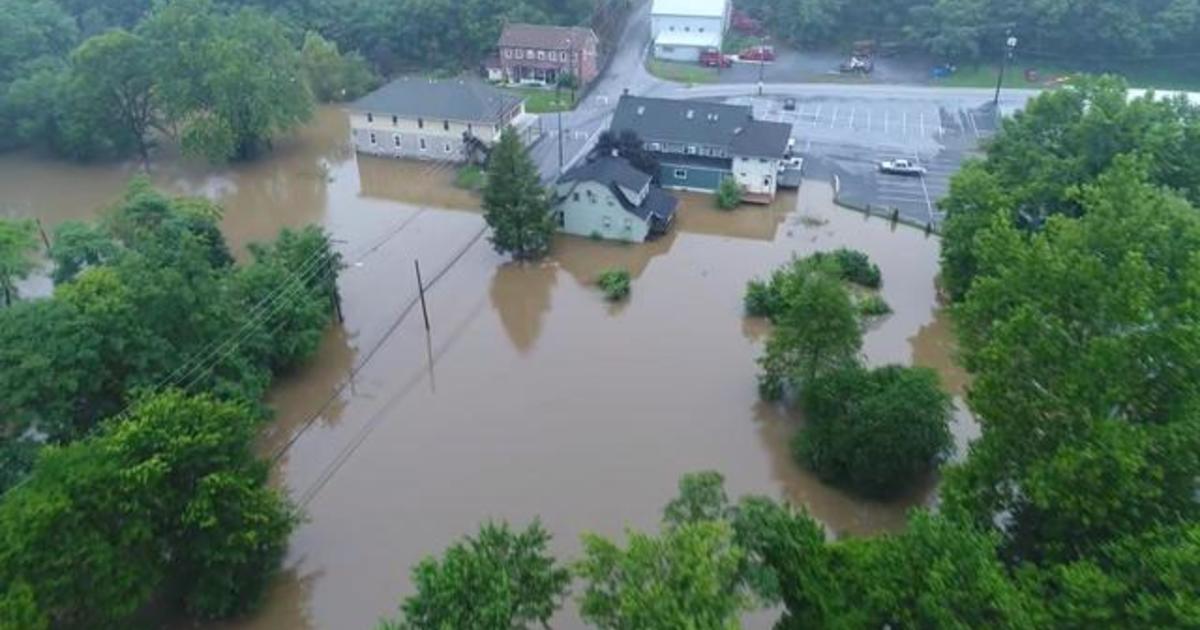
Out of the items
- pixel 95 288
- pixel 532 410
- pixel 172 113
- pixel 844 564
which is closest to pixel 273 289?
pixel 95 288

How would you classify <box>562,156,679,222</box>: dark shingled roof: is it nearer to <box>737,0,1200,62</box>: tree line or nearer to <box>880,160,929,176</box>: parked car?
<box>880,160,929,176</box>: parked car

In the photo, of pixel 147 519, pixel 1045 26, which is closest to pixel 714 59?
pixel 1045 26

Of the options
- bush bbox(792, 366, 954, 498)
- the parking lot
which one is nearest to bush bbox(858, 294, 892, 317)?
bush bbox(792, 366, 954, 498)

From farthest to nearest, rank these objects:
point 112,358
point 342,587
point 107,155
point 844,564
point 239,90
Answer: point 107,155 < point 239,90 < point 112,358 < point 342,587 < point 844,564

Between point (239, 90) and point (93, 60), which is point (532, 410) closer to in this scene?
point (239, 90)

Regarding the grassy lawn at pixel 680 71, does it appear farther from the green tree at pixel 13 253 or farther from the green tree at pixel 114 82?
the green tree at pixel 13 253
